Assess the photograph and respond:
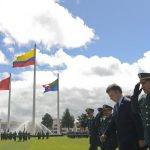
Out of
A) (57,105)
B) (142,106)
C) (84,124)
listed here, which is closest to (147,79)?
(142,106)

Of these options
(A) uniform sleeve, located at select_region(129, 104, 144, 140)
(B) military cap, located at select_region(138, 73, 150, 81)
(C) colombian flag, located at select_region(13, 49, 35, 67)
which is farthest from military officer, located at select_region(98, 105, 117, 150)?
(C) colombian flag, located at select_region(13, 49, 35, 67)

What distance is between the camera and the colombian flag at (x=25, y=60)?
65062 mm

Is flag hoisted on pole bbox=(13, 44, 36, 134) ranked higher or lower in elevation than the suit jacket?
higher

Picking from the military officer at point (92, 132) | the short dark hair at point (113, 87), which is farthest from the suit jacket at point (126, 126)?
the military officer at point (92, 132)

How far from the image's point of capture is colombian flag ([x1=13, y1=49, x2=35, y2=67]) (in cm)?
6506

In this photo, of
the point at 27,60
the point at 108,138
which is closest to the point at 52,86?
the point at 27,60

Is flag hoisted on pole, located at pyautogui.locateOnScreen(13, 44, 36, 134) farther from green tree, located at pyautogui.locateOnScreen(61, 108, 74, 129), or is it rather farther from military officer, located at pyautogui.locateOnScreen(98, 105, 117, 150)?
green tree, located at pyautogui.locateOnScreen(61, 108, 74, 129)

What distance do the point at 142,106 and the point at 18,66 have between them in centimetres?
5760

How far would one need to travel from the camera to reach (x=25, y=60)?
69438 millimetres

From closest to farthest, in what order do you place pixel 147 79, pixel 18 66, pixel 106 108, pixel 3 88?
pixel 147 79, pixel 106 108, pixel 18 66, pixel 3 88

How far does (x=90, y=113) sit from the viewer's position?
46.8 feet

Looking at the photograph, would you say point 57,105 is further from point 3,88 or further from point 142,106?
point 142,106

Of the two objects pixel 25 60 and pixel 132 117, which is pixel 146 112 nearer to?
pixel 132 117

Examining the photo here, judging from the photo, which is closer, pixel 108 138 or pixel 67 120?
pixel 108 138
